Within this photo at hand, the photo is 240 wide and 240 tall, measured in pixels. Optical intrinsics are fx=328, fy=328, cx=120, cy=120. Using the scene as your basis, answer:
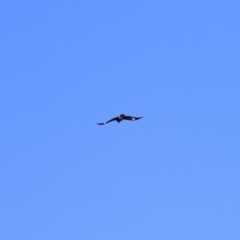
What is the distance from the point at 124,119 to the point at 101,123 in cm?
465

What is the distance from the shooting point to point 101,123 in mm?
65312

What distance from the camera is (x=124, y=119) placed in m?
65.5
